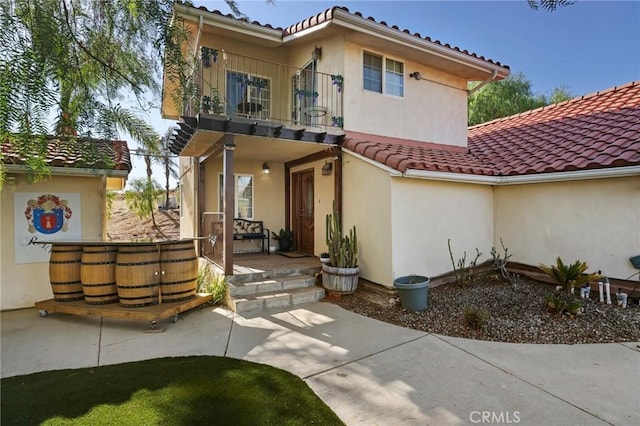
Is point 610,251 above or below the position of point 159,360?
above

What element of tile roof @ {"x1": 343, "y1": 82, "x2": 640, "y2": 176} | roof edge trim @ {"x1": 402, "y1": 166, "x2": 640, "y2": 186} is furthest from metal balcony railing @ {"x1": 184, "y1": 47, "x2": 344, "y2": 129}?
roof edge trim @ {"x1": 402, "y1": 166, "x2": 640, "y2": 186}

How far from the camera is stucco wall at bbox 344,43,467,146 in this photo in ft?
27.0

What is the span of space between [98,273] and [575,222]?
9.20m

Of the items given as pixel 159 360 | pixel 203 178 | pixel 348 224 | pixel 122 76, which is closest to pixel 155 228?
pixel 203 178

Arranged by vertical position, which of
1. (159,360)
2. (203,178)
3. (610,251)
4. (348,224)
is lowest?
(159,360)

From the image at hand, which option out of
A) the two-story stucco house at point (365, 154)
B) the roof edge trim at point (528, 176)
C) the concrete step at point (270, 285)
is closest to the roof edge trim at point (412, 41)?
the two-story stucco house at point (365, 154)

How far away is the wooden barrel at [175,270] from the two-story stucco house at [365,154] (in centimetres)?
106

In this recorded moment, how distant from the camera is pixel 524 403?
312 centimetres

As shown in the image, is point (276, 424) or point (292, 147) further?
point (292, 147)

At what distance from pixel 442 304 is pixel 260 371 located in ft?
12.4

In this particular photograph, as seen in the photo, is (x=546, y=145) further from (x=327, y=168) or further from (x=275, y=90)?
(x=275, y=90)

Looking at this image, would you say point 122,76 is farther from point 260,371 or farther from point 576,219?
point 576,219

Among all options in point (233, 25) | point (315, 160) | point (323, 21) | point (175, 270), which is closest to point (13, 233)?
point (175, 270)

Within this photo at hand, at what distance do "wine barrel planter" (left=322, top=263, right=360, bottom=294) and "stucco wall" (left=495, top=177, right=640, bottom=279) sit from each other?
13.8ft
